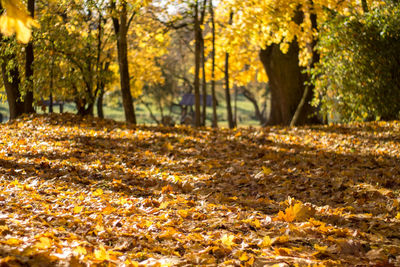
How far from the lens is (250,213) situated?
4.26 m

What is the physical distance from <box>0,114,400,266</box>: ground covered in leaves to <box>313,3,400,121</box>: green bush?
2.29ft

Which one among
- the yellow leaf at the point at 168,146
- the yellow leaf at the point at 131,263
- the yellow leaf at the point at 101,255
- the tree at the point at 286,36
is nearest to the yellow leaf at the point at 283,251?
the yellow leaf at the point at 131,263

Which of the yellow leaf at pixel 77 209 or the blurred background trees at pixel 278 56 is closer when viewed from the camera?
the yellow leaf at pixel 77 209

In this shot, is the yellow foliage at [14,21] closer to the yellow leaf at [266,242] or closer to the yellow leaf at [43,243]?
the yellow leaf at [43,243]

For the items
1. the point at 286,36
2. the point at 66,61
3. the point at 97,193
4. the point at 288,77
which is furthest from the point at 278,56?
the point at 97,193

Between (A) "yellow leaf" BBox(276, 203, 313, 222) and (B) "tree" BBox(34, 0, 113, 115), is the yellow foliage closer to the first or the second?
(A) "yellow leaf" BBox(276, 203, 313, 222)

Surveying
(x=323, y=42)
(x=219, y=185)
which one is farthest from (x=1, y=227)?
(x=323, y=42)

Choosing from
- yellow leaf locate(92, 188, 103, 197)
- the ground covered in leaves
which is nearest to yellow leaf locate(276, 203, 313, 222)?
the ground covered in leaves

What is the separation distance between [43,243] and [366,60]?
880 cm

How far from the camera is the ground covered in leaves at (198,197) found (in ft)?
10.4

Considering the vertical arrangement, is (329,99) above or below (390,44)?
below

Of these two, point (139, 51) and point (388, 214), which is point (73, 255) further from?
point (139, 51)

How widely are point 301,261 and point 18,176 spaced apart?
13.9 feet

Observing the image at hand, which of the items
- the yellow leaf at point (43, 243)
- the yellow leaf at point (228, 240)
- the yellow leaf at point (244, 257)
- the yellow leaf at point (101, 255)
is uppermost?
the yellow leaf at point (43, 243)
